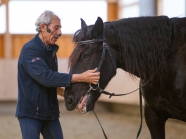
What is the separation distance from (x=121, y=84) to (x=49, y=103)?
5.19 meters

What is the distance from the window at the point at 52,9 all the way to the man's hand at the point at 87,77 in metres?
Answer: 8.68

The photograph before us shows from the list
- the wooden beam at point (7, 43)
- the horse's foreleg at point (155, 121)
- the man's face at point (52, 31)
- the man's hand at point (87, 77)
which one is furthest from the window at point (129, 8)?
the man's hand at point (87, 77)

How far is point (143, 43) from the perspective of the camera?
120 inches

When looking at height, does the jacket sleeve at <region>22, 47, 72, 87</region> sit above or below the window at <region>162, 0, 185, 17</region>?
below

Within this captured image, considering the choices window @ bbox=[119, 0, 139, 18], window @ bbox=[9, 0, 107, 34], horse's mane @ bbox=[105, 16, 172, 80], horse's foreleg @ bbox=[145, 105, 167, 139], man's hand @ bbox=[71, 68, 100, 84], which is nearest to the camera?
man's hand @ bbox=[71, 68, 100, 84]

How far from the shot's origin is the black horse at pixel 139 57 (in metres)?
2.94

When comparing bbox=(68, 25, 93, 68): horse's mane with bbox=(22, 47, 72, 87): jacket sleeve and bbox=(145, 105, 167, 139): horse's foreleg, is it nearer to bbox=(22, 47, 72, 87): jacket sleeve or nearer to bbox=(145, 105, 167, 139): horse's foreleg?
bbox=(22, 47, 72, 87): jacket sleeve

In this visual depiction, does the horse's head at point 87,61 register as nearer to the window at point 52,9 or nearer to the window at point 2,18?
the window at point 52,9

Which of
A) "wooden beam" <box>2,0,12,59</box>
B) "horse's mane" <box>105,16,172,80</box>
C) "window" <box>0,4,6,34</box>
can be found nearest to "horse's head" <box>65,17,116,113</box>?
"horse's mane" <box>105,16,172,80</box>

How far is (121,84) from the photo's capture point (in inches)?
325

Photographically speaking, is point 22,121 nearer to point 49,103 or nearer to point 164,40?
point 49,103

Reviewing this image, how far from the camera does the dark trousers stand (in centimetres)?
304

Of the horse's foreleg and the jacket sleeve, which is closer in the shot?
the jacket sleeve

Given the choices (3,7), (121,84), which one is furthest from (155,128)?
(3,7)
